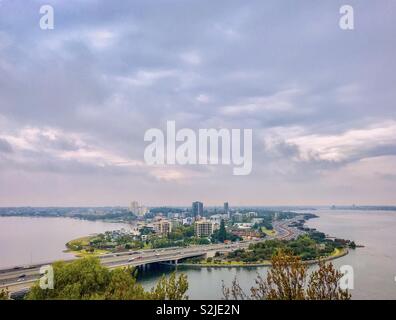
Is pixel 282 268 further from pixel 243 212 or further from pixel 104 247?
pixel 243 212

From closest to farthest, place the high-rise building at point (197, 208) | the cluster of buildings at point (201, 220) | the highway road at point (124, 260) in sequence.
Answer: the highway road at point (124, 260), the cluster of buildings at point (201, 220), the high-rise building at point (197, 208)

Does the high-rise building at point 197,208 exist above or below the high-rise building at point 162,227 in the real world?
above

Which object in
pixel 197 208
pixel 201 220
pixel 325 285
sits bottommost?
pixel 201 220

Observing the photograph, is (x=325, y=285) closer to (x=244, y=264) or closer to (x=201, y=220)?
(x=244, y=264)

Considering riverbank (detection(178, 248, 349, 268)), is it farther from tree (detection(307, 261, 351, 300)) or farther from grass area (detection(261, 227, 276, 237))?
tree (detection(307, 261, 351, 300))

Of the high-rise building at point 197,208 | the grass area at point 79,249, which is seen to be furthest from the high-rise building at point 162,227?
the grass area at point 79,249

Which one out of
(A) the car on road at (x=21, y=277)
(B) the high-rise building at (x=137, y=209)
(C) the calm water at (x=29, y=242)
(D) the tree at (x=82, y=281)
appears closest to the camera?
(D) the tree at (x=82, y=281)

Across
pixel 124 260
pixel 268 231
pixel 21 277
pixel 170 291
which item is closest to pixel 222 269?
pixel 124 260

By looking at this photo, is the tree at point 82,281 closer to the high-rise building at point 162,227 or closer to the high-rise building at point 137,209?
the high-rise building at point 162,227

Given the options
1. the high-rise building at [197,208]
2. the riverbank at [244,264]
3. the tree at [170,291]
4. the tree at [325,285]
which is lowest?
the riverbank at [244,264]
